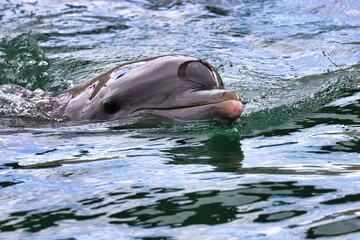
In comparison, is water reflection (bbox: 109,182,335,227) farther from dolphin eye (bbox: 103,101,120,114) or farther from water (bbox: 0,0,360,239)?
dolphin eye (bbox: 103,101,120,114)

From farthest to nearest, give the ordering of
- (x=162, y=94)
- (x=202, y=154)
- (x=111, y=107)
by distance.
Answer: (x=111, y=107) → (x=162, y=94) → (x=202, y=154)

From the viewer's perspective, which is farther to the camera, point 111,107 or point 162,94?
point 111,107

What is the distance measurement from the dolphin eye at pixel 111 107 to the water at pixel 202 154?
26cm

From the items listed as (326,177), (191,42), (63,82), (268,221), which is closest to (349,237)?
(268,221)

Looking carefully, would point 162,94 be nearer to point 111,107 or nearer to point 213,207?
point 111,107

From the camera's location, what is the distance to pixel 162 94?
6.75 metres

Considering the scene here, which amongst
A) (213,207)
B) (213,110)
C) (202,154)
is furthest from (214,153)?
(213,207)

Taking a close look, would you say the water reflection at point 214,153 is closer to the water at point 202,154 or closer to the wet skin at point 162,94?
the water at point 202,154

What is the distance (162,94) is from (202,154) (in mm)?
1347

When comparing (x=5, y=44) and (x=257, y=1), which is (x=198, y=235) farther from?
(x=257, y=1)

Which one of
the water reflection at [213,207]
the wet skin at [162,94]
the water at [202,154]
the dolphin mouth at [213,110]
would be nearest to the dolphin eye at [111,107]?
the wet skin at [162,94]

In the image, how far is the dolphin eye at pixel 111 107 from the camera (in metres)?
7.13

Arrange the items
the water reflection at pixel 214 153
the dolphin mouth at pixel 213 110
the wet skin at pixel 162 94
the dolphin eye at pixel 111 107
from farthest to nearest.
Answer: the dolphin eye at pixel 111 107
the wet skin at pixel 162 94
the dolphin mouth at pixel 213 110
the water reflection at pixel 214 153

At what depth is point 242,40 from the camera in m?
12.2
